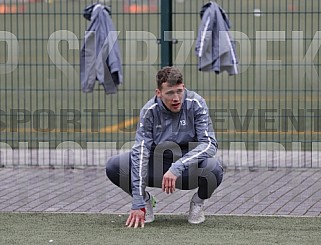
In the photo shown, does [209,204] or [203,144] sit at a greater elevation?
[203,144]

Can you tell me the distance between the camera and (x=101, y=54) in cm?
1092

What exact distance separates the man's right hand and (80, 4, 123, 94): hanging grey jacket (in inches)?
128

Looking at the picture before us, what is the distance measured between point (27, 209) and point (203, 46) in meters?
2.96

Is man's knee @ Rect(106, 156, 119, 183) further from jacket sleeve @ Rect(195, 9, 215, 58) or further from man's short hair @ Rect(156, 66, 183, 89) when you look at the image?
jacket sleeve @ Rect(195, 9, 215, 58)

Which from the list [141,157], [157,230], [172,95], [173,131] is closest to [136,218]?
[157,230]

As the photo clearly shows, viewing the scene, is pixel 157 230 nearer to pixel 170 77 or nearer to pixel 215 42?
pixel 170 77

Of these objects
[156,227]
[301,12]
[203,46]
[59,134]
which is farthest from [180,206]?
[59,134]

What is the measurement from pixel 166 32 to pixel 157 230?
3.62 m

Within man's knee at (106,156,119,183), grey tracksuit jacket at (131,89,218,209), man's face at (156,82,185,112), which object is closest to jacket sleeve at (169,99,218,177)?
grey tracksuit jacket at (131,89,218,209)

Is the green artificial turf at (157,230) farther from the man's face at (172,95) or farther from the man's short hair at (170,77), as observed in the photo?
the man's short hair at (170,77)

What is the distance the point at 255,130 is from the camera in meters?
13.3

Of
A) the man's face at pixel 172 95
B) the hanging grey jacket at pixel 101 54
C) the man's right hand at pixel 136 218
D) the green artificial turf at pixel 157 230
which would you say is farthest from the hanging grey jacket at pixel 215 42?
the man's right hand at pixel 136 218

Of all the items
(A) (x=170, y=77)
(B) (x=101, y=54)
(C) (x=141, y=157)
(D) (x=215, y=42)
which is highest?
(D) (x=215, y=42)

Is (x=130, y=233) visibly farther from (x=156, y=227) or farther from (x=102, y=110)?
(x=102, y=110)
